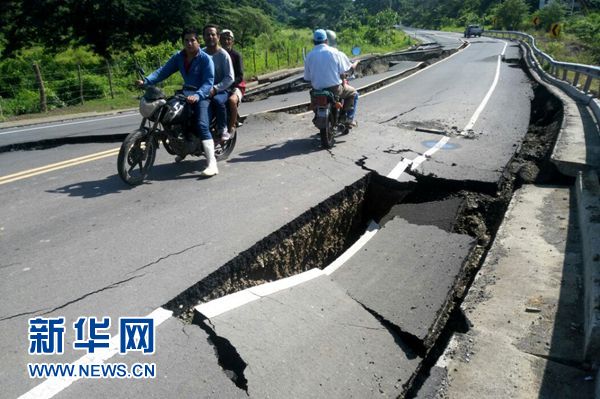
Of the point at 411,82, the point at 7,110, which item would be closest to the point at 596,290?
the point at 411,82

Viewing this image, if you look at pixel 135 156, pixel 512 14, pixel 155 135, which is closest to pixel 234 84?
pixel 155 135

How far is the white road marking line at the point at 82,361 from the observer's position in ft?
8.25

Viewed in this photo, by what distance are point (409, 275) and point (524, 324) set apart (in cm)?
106

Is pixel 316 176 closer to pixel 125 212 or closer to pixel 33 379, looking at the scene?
pixel 125 212

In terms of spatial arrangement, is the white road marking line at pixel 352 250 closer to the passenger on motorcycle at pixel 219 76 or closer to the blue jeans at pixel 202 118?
the blue jeans at pixel 202 118

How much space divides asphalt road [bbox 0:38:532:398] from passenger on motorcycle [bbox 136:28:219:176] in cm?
52

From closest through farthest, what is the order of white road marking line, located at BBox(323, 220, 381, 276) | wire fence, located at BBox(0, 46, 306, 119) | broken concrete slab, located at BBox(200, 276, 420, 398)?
1. broken concrete slab, located at BBox(200, 276, 420, 398)
2. white road marking line, located at BBox(323, 220, 381, 276)
3. wire fence, located at BBox(0, 46, 306, 119)

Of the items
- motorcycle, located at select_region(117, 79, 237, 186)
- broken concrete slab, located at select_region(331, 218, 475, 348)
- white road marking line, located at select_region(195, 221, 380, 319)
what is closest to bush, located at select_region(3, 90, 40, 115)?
motorcycle, located at select_region(117, 79, 237, 186)

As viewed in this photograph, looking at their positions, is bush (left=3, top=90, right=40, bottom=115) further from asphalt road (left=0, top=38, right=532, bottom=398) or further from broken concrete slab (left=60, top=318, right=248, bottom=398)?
broken concrete slab (left=60, top=318, right=248, bottom=398)

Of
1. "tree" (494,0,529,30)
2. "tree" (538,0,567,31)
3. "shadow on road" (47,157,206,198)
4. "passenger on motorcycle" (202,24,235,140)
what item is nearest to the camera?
"shadow on road" (47,157,206,198)

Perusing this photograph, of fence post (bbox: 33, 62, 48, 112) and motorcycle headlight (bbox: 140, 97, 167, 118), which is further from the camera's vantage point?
fence post (bbox: 33, 62, 48, 112)

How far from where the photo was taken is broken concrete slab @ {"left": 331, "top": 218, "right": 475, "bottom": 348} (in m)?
3.69

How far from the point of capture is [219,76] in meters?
6.92

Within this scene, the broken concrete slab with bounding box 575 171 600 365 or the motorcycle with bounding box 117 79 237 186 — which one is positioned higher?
the motorcycle with bounding box 117 79 237 186
